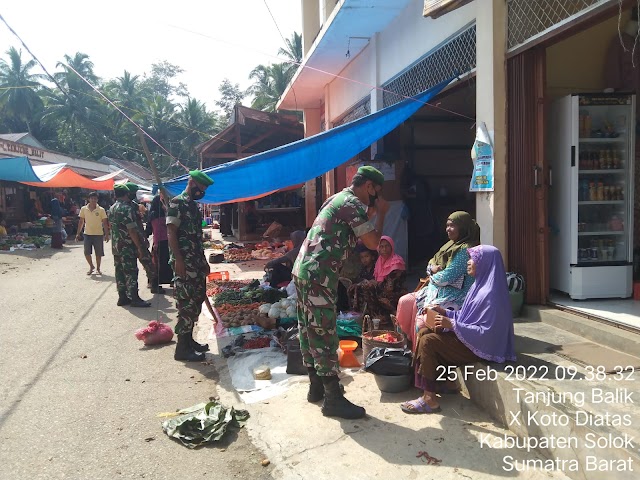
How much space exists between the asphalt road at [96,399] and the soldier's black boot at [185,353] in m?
0.08

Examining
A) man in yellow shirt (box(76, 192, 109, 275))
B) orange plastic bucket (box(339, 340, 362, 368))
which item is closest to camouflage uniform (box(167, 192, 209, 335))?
orange plastic bucket (box(339, 340, 362, 368))

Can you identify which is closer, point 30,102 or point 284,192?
point 284,192

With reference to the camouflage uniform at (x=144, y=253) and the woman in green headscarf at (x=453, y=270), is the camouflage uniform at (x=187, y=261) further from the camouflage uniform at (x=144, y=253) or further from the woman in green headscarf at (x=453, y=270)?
the camouflage uniform at (x=144, y=253)

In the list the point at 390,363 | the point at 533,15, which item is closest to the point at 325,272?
the point at 390,363

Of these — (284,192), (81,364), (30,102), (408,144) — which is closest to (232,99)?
(30,102)

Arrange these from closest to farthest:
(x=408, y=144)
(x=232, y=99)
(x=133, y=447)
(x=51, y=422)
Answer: (x=133, y=447)
(x=51, y=422)
(x=408, y=144)
(x=232, y=99)

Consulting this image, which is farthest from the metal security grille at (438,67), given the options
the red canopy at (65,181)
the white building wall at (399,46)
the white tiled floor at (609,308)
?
the red canopy at (65,181)

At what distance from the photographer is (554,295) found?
494 cm

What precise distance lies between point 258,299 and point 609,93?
4975 millimetres

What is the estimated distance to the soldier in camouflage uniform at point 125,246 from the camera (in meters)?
7.36

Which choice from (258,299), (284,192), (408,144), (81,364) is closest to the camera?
(81,364)

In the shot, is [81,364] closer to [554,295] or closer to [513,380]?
[513,380]

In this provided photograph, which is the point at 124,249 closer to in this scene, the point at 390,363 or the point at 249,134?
the point at 390,363

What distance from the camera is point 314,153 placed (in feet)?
18.2
